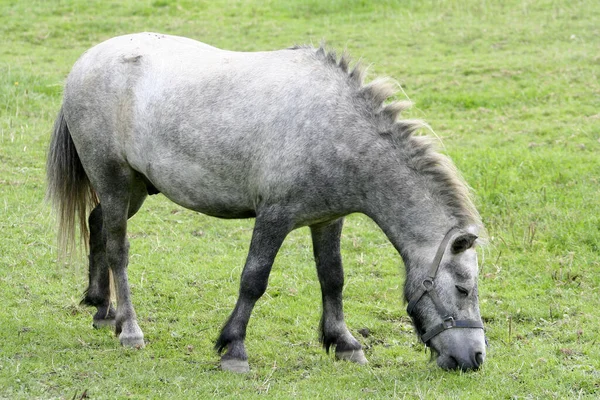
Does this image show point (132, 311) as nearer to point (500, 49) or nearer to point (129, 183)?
point (129, 183)

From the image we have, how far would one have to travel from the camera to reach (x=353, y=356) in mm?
6121

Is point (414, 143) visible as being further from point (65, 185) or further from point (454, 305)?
point (65, 185)

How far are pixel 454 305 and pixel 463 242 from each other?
1.36 ft

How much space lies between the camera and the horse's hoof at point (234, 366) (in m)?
5.73

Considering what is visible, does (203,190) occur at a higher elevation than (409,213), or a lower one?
lower

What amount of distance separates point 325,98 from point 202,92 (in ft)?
3.20

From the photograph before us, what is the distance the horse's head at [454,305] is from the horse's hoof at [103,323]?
2.77m

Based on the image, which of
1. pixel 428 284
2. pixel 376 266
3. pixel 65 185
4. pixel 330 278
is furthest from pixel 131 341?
pixel 376 266

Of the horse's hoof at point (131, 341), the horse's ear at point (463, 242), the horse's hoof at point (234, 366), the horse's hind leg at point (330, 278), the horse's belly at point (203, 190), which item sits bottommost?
the horse's hoof at point (131, 341)

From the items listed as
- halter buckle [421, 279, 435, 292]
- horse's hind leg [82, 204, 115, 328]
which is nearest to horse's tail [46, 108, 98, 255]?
horse's hind leg [82, 204, 115, 328]

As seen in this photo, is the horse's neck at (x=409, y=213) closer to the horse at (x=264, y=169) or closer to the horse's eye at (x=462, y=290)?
the horse at (x=264, y=169)

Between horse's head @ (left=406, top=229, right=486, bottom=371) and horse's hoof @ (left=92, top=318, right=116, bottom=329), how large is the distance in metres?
2.77

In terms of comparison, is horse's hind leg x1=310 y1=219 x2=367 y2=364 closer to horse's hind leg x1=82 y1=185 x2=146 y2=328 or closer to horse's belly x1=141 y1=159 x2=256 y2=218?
horse's belly x1=141 y1=159 x2=256 y2=218

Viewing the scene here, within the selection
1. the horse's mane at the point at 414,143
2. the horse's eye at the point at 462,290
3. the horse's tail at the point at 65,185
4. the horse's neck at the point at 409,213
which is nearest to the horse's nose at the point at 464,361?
the horse's eye at the point at 462,290
